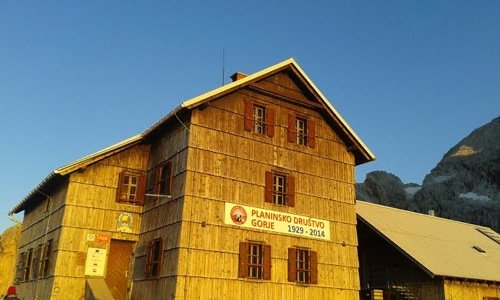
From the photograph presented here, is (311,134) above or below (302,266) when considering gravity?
above

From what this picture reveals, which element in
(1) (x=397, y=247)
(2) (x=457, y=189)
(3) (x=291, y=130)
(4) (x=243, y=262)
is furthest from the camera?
(2) (x=457, y=189)

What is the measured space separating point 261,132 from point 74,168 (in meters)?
7.93

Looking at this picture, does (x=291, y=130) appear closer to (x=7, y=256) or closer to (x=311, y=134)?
(x=311, y=134)

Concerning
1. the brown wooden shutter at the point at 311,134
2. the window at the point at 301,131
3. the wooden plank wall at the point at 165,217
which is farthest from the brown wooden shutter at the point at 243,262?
the brown wooden shutter at the point at 311,134

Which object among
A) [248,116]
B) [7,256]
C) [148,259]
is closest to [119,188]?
[148,259]

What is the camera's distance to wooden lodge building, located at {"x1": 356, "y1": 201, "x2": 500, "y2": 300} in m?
24.0

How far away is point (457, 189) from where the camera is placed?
296 ft

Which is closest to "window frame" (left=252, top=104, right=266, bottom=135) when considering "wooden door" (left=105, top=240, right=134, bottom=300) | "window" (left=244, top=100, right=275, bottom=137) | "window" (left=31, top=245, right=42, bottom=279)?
"window" (left=244, top=100, right=275, bottom=137)

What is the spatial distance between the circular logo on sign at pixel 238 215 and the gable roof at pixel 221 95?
170 inches

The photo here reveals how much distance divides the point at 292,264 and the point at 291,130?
5817 millimetres

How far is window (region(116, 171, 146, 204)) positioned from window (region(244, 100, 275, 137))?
18.0 ft

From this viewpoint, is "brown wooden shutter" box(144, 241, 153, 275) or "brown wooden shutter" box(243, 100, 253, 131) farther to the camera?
"brown wooden shutter" box(243, 100, 253, 131)

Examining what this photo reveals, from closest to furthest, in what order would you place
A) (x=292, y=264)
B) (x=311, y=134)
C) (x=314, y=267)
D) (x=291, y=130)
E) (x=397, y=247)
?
(x=292, y=264) → (x=314, y=267) → (x=291, y=130) → (x=311, y=134) → (x=397, y=247)

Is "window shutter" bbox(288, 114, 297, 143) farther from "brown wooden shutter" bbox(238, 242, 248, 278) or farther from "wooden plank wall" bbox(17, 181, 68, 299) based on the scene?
"wooden plank wall" bbox(17, 181, 68, 299)
